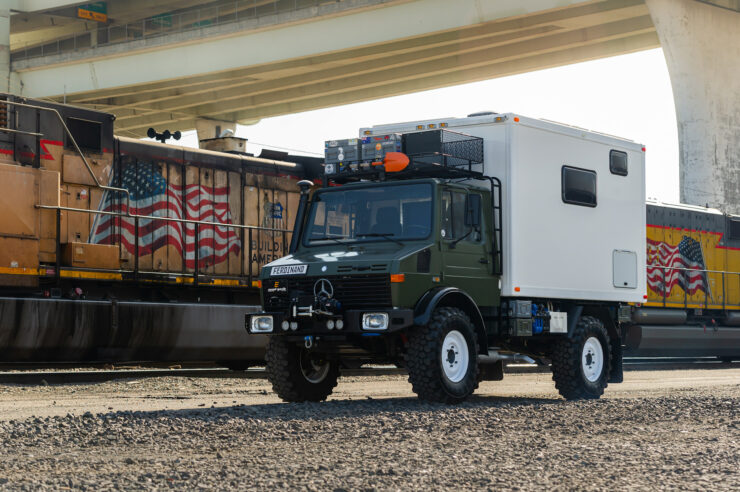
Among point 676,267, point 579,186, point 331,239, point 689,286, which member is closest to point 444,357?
point 331,239

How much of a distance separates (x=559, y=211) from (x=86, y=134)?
715cm

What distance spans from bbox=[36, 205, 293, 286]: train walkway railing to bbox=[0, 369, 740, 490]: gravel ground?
324 cm

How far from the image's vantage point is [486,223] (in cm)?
1083

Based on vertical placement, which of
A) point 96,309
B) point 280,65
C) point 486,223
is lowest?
point 96,309

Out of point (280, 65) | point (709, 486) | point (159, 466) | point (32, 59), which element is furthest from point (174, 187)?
point (32, 59)

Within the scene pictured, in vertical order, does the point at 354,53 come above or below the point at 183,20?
below

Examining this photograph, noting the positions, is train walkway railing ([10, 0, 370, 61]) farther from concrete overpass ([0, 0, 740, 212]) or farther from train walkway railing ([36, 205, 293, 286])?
train walkway railing ([36, 205, 293, 286])

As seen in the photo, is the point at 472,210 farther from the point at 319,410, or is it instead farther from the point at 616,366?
the point at 616,366

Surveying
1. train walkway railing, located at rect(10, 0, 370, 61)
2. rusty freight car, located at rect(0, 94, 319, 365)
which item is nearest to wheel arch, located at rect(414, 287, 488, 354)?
rusty freight car, located at rect(0, 94, 319, 365)

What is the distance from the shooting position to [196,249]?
51.4 feet

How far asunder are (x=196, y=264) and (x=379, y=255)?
6341 millimetres

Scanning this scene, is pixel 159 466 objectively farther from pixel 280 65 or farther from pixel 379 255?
pixel 280 65

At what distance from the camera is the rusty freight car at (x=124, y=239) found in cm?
1312

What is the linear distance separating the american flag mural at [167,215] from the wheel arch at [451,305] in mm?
6317
